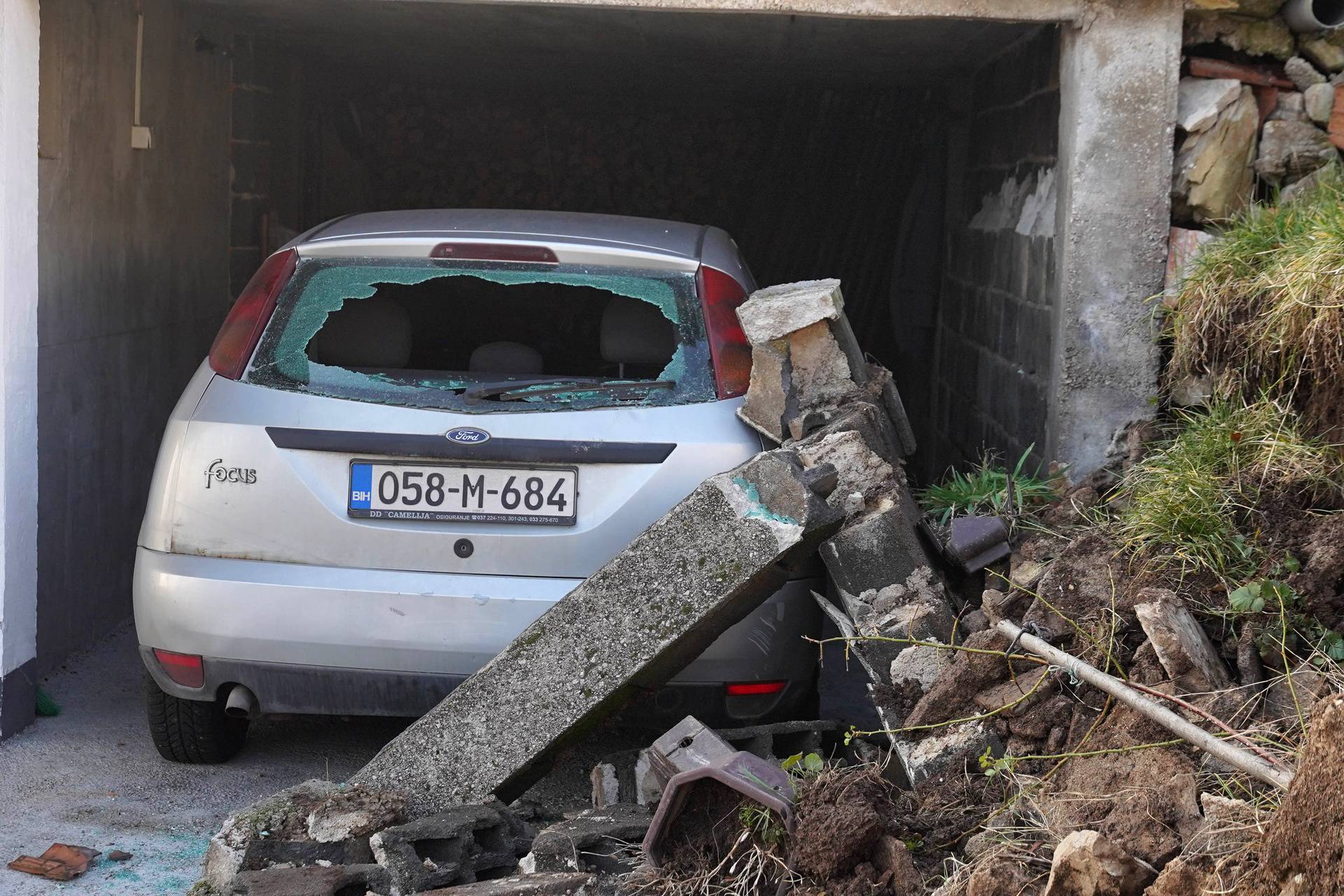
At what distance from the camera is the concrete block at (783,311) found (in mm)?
3451

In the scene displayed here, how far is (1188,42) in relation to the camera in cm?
413

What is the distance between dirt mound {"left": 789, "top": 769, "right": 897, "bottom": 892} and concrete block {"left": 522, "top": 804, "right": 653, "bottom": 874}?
427mm

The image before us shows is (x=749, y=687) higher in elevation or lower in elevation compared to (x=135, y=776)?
higher

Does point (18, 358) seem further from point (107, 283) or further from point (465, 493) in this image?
point (465, 493)

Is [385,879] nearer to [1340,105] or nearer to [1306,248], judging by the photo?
[1306,248]

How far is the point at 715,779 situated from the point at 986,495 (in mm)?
1648

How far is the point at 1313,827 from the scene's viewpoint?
1.86 m

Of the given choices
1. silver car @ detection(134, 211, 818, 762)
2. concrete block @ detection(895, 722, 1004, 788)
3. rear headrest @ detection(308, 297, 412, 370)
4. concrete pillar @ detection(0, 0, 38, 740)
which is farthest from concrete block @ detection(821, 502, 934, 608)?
concrete pillar @ detection(0, 0, 38, 740)

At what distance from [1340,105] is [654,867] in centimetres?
329

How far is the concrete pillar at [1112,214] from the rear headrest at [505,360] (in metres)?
1.76

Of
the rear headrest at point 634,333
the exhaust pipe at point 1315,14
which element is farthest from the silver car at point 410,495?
the exhaust pipe at point 1315,14

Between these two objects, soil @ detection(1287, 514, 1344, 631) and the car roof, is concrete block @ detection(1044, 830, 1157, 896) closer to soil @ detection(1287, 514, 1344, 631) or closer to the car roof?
soil @ detection(1287, 514, 1344, 631)

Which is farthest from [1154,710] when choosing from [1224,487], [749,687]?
[749,687]

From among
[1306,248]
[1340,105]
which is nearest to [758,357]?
[1306,248]
